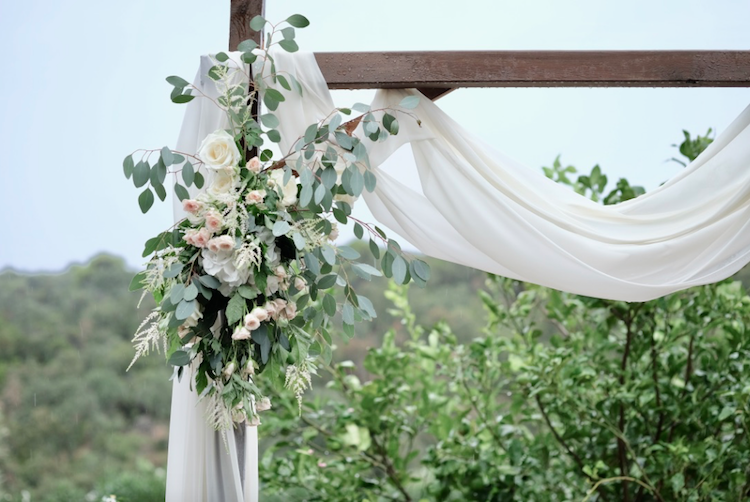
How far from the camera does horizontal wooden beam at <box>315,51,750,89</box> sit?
5.83 feet

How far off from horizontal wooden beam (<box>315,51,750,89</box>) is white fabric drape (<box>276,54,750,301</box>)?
0.05 meters

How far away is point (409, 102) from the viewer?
1704 millimetres

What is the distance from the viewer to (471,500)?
106 inches

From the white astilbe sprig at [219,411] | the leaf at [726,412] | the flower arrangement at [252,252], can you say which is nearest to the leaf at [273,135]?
the flower arrangement at [252,252]

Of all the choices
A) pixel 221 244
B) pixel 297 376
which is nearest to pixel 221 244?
pixel 221 244

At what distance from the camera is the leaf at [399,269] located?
1.61 m

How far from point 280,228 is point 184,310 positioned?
26cm

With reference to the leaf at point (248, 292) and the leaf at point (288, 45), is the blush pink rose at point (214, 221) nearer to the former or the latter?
the leaf at point (248, 292)

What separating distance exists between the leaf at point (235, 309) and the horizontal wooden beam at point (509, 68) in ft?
1.94

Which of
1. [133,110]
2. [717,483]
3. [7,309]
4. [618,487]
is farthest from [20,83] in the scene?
[717,483]

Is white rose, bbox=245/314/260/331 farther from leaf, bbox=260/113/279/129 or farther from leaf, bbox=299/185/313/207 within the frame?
leaf, bbox=260/113/279/129

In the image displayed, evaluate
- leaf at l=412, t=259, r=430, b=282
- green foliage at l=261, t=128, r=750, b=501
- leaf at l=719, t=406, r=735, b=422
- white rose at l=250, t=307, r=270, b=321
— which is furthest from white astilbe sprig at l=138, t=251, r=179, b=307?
leaf at l=719, t=406, r=735, b=422

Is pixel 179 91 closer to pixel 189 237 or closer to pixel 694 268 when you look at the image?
pixel 189 237

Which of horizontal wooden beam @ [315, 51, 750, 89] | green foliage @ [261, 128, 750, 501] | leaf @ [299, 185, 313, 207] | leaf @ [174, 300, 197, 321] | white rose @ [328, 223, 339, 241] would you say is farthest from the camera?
green foliage @ [261, 128, 750, 501]
